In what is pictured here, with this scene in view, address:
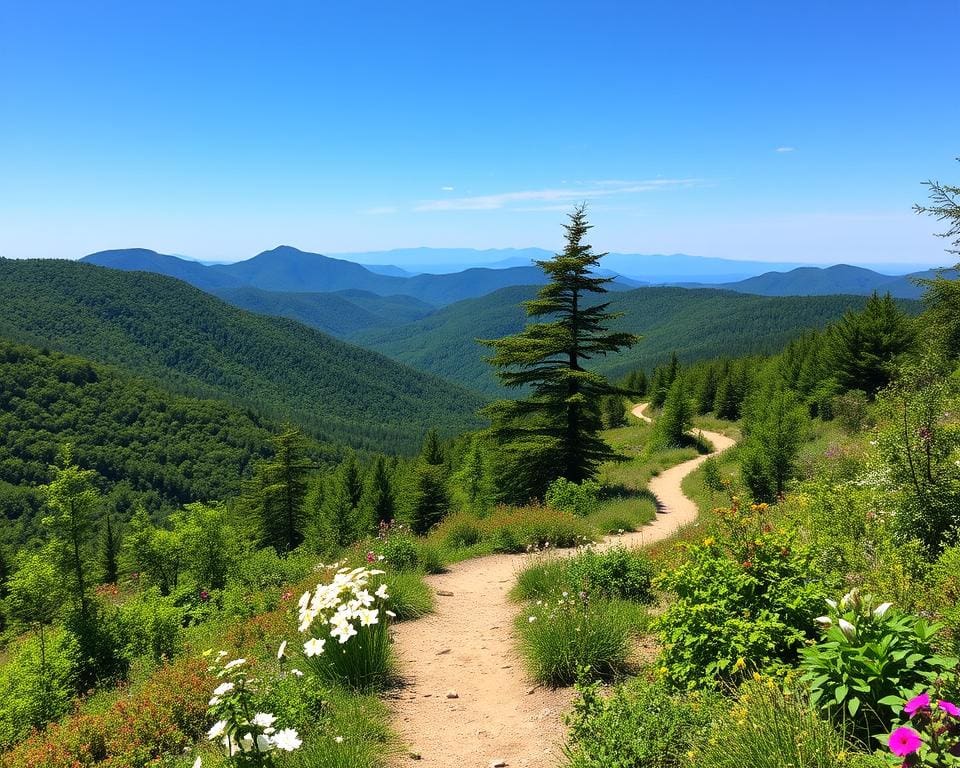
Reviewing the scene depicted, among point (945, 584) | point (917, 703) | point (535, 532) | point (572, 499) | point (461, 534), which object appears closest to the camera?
point (917, 703)

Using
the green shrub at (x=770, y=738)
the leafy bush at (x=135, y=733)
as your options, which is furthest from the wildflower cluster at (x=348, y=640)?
the green shrub at (x=770, y=738)

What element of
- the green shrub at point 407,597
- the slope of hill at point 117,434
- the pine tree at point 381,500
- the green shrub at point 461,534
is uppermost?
the green shrub at point 407,597

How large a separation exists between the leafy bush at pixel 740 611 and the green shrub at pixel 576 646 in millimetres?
813

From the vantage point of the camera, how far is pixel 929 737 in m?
2.30

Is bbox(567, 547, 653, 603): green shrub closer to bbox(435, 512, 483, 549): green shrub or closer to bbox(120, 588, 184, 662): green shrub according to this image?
bbox(435, 512, 483, 549): green shrub

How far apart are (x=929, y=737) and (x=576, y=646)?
132 inches

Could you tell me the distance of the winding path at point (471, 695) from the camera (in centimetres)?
438

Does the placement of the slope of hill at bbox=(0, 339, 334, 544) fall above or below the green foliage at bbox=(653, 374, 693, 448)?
below

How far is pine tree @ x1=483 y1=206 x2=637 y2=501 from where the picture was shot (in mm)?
17859

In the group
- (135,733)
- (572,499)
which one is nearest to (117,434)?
(572,499)

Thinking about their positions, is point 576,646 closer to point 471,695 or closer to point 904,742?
point 471,695

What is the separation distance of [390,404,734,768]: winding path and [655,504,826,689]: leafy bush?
131 cm

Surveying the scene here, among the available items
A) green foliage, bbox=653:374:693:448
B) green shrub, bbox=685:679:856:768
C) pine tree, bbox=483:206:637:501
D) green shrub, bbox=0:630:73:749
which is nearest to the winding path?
green shrub, bbox=685:679:856:768

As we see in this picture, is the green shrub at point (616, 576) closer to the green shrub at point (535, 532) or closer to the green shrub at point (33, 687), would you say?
the green shrub at point (535, 532)
